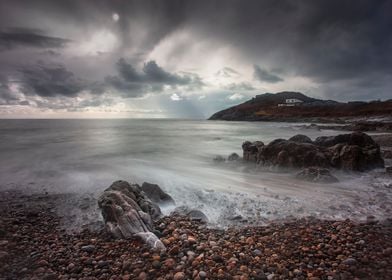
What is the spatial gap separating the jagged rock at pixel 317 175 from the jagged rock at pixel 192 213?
5.10 meters

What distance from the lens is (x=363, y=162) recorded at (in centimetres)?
1044

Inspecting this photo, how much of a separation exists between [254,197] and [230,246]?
11.0 ft

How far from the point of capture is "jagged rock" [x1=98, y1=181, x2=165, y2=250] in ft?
15.4

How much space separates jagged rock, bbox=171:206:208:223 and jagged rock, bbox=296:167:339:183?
5103 millimetres

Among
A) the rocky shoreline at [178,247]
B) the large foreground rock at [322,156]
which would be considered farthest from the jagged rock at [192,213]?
the large foreground rock at [322,156]

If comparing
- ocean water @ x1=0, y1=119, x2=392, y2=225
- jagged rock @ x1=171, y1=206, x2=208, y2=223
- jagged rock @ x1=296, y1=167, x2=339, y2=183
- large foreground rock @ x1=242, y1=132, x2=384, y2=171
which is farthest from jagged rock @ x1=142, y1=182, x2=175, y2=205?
large foreground rock @ x1=242, y1=132, x2=384, y2=171

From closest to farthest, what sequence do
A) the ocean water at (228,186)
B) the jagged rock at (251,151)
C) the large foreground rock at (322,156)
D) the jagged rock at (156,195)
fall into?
the ocean water at (228,186), the jagged rock at (156,195), the large foreground rock at (322,156), the jagged rock at (251,151)

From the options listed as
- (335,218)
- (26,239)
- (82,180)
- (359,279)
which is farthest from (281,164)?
(26,239)

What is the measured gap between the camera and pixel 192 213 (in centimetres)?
611

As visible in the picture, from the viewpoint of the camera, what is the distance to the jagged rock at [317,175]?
878cm

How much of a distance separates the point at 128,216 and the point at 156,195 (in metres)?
2.19

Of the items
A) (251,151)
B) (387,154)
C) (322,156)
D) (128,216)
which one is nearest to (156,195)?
(128,216)

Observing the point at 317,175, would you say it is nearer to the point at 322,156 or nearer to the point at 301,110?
the point at 322,156

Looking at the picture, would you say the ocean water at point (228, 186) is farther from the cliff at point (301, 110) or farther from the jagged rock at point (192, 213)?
the cliff at point (301, 110)
